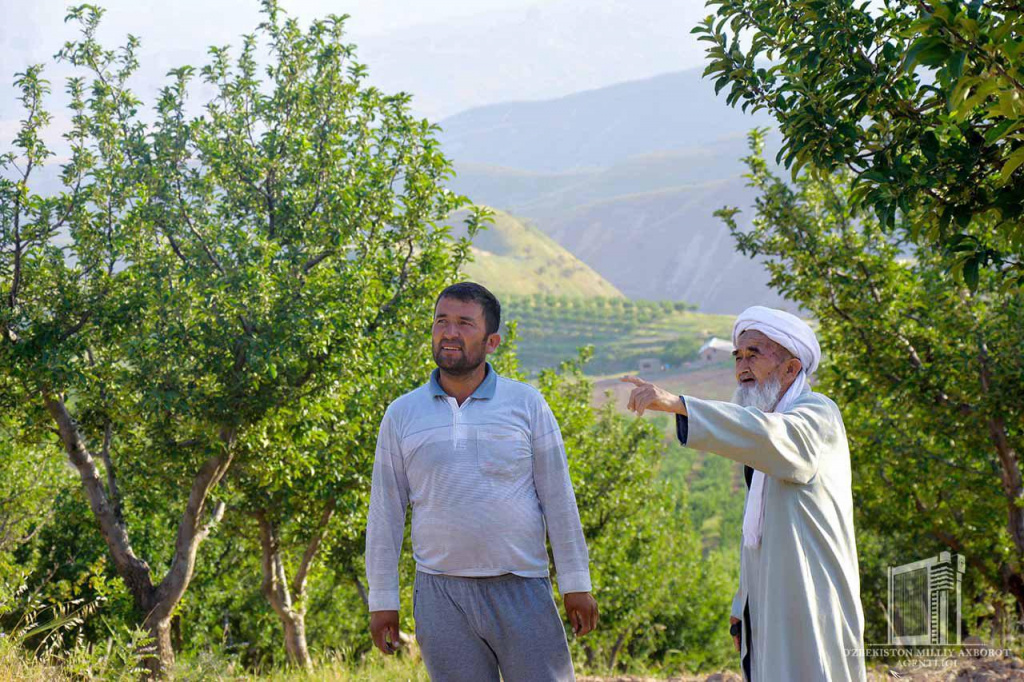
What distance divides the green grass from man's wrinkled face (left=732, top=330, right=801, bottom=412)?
14537 cm

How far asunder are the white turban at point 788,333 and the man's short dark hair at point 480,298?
1055 millimetres

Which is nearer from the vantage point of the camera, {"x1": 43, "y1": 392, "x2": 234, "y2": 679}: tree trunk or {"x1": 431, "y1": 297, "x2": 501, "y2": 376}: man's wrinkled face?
{"x1": 431, "y1": 297, "x2": 501, "y2": 376}: man's wrinkled face

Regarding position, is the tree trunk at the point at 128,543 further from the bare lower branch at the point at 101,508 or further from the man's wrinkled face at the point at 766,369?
the man's wrinkled face at the point at 766,369

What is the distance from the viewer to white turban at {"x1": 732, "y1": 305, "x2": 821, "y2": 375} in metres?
3.74

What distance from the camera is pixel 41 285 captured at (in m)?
10.3

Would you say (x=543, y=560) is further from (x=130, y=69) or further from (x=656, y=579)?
(x=656, y=579)

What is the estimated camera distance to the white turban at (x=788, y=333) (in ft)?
12.3

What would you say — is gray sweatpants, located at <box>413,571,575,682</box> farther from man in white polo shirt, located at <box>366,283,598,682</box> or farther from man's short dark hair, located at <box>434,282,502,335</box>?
man's short dark hair, located at <box>434,282,502,335</box>

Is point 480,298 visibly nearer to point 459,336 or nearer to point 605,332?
point 459,336

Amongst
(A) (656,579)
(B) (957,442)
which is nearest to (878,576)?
(A) (656,579)

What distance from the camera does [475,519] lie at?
3807mm

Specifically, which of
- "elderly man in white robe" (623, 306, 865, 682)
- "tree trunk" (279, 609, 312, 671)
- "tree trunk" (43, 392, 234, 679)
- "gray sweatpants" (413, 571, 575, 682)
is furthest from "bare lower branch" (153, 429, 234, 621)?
"elderly man in white robe" (623, 306, 865, 682)

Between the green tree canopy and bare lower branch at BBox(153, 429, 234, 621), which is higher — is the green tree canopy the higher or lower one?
the higher one

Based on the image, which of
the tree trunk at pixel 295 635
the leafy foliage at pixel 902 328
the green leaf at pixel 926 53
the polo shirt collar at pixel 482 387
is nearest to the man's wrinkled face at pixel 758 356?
the polo shirt collar at pixel 482 387
